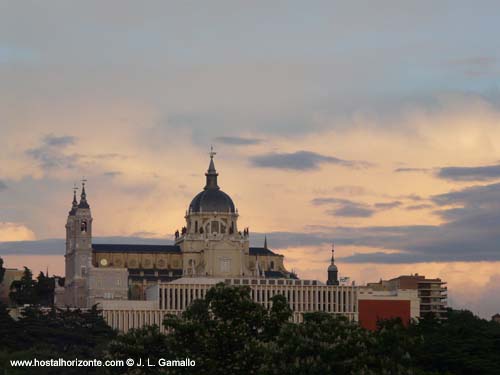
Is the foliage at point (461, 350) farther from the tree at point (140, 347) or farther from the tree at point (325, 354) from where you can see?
the tree at point (325, 354)

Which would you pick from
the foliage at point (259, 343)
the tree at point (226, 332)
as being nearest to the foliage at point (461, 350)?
the foliage at point (259, 343)

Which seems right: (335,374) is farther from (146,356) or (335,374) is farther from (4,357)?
(4,357)

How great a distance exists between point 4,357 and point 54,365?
37.7 feet

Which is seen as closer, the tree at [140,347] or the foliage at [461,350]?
the tree at [140,347]

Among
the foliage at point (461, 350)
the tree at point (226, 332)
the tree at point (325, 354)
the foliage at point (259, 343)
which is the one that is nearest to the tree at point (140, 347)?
the foliage at point (259, 343)

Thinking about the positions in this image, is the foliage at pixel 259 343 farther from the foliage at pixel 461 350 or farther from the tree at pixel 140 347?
the foliage at pixel 461 350

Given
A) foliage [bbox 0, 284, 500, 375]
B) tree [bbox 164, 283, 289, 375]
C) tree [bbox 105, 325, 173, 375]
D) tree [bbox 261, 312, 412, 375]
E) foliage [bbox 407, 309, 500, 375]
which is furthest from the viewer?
foliage [bbox 407, 309, 500, 375]

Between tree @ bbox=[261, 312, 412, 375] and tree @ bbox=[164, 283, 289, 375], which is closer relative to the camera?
tree @ bbox=[261, 312, 412, 375]

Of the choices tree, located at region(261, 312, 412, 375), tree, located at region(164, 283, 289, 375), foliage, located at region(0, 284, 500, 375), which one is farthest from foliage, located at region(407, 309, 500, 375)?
tree, located at region(261, 312, 412, 375)

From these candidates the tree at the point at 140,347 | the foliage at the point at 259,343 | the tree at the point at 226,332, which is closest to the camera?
the foliage at the point at 259,343

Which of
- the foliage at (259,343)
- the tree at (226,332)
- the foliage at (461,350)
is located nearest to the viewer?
the foliage at (259,343)

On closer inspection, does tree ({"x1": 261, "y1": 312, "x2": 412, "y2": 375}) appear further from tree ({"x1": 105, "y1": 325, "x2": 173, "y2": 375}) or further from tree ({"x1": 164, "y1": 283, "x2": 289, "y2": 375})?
tree ({"x1": 105, "y1": 325, "x2": 173, "y2": 375})

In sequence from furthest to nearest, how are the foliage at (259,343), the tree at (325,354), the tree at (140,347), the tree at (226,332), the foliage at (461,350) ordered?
the foliage at (461,350) < the tree at (140,347) < the tree at (226,332) < the foliage at (259,343) < the tree at (325,354)

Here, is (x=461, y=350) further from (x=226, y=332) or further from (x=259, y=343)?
(x=259, y=343)
